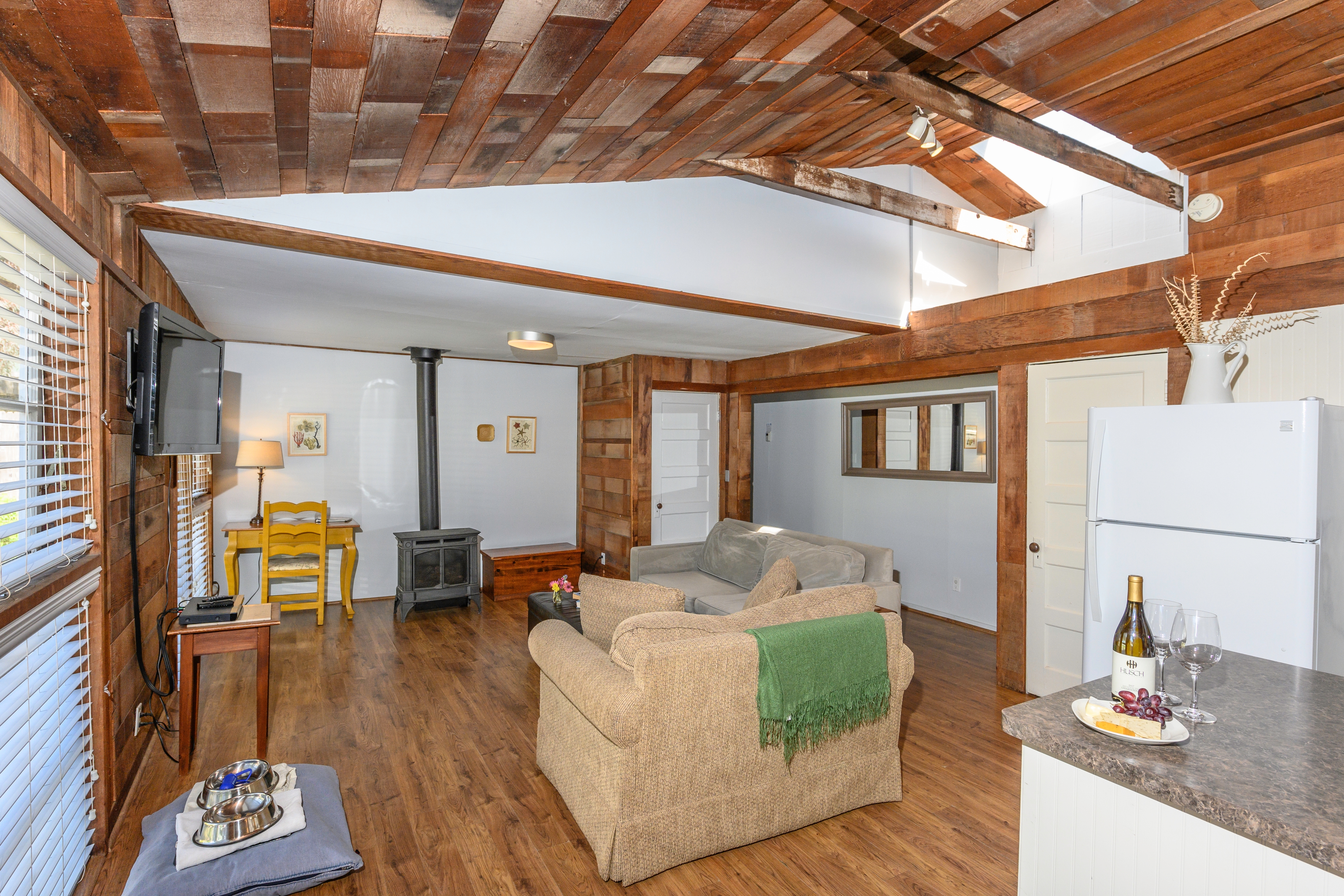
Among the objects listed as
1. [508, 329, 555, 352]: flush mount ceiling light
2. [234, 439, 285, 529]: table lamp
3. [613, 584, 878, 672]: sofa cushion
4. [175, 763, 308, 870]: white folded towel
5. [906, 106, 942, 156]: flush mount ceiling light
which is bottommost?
[175, 763, 308, 870]: white folded towel

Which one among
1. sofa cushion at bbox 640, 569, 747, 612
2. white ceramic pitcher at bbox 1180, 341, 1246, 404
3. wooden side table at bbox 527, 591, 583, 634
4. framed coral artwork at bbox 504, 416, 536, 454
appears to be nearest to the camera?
white ceramic pitcher at bbox 1180, 341, 1246, 404

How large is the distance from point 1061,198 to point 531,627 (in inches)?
200

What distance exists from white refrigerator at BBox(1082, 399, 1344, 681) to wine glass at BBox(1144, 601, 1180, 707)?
44.8 inches

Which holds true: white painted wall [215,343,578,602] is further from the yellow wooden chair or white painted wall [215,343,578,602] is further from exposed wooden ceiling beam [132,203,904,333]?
exposed wooden ceiling beam [132,203,904,333]

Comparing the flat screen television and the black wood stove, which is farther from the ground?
the flat screen television

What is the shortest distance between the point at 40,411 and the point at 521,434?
487 cm

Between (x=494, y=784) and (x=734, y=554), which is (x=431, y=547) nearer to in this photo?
(x=734, y=554)

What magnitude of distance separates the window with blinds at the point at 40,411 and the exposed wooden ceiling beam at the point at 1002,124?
2.50 m

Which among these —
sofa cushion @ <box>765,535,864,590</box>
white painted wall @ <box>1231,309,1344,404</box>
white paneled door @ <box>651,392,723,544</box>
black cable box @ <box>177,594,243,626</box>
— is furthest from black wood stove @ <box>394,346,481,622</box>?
white painted wall @ <box>1231,309,1344,404</box>

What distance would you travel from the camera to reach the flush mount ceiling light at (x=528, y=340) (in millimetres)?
4754

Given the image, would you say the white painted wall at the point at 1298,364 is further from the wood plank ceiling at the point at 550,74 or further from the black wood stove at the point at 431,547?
the black wood stove at the point at 431,547

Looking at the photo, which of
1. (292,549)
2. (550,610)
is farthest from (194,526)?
(550,610)

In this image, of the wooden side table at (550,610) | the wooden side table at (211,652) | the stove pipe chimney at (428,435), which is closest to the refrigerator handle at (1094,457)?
the wooden side table at (550,610)

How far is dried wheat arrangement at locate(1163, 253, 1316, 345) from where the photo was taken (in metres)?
2.83
